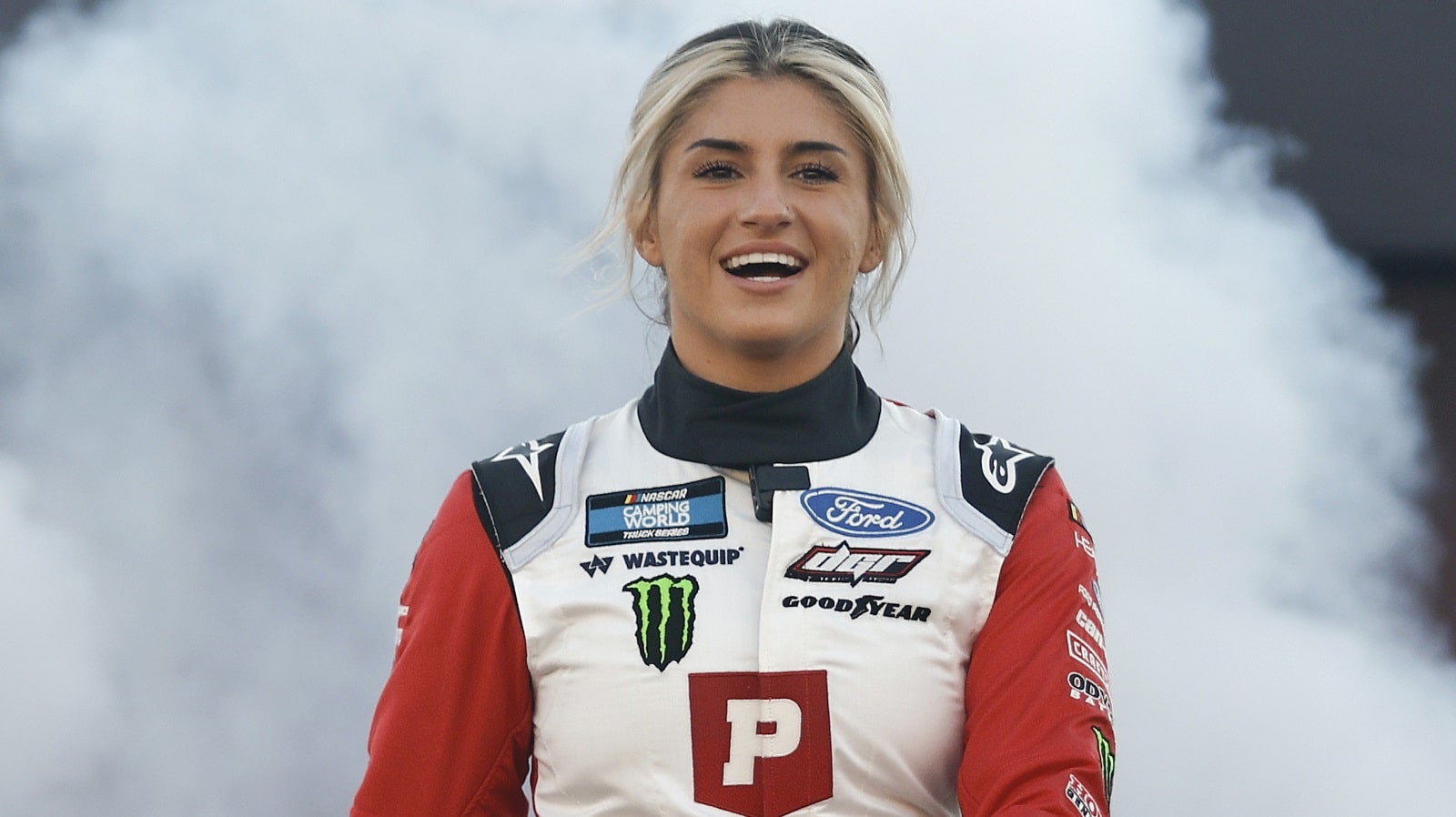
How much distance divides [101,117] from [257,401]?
1.66 feet

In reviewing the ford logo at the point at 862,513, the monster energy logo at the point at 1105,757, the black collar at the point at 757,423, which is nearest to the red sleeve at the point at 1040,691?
the monster energy logo at the point at 1105,757

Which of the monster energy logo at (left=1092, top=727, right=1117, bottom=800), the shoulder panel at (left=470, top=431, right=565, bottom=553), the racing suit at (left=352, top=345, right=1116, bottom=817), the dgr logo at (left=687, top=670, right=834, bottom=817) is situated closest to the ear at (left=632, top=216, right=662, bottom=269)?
the racing suit at (left=352, top=345, right=1116, bottom=817)

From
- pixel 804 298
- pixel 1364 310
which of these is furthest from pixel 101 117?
pixel 1364 310

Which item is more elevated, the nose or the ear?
the ear

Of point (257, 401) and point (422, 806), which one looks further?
point (257, 401)

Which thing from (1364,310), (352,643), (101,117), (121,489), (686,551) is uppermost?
(101,117)

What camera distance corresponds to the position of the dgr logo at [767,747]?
56.9 inches

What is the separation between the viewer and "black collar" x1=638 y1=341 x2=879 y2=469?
1.57 meters

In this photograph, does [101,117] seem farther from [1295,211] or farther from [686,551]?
[1295,211]

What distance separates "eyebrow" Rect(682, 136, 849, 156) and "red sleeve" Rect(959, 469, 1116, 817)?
419mm

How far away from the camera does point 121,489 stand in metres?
2.31

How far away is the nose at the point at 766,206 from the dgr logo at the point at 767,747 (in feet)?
1.42

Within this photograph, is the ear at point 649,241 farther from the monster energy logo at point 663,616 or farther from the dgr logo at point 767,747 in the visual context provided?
the dgr logo at point 767,747

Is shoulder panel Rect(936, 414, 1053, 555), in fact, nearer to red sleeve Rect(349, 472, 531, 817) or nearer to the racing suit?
the racing suit
